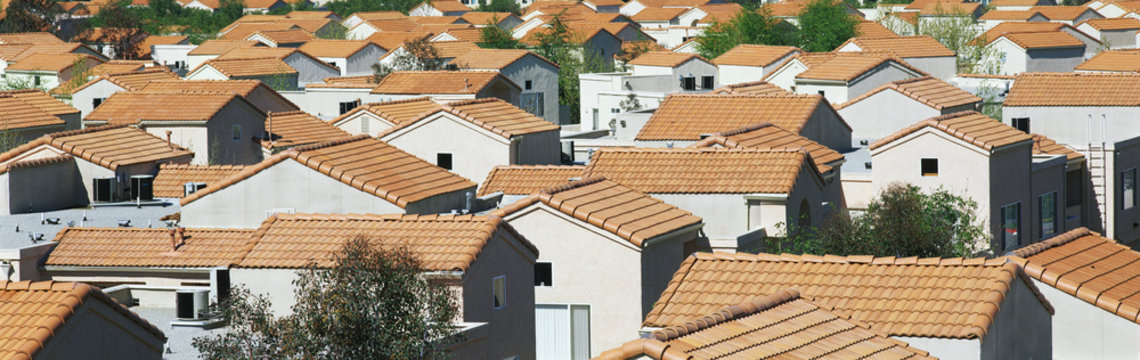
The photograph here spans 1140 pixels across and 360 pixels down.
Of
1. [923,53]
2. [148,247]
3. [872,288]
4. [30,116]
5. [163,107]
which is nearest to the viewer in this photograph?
[872,288]

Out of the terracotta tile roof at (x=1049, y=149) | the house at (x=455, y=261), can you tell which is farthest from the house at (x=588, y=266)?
the terracotta tile roof at (x=1049, y=149)

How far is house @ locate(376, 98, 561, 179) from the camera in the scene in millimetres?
43156

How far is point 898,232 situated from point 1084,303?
7.30 metres

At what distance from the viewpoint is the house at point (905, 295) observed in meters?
20.5

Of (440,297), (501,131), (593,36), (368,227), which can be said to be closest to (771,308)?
(440,297)

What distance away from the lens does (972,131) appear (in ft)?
124

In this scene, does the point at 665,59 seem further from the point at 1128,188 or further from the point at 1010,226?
the point at 1010,226

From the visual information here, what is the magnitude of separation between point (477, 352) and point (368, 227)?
9.90 feet

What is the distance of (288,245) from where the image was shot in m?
25.2

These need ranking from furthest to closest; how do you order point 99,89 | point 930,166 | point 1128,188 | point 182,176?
point 99,89, point 1128,188, point 182,176, point 930,166

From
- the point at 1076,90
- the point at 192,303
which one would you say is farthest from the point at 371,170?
the point at 1076,90

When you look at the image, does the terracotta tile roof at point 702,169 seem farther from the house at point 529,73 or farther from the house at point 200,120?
the house at point 529,73

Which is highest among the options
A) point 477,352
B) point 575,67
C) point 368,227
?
point 575,67

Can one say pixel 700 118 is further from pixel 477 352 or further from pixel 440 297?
pixel 440 297
